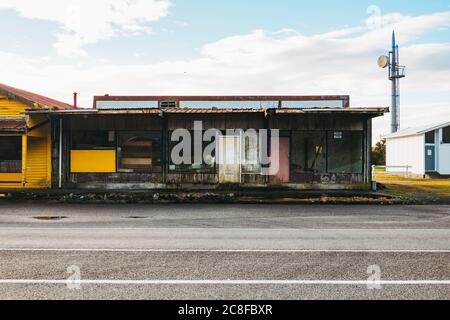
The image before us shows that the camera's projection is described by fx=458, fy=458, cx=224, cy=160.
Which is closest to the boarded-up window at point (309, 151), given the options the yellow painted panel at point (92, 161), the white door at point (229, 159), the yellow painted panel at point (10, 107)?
the white door at point (229, 159)

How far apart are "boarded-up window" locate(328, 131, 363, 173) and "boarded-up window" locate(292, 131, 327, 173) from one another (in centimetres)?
33

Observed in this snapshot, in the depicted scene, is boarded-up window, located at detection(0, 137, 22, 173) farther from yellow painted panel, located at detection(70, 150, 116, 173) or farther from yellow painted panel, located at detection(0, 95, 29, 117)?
yellow painted panel, located at detection(70, 150, 116, 173)

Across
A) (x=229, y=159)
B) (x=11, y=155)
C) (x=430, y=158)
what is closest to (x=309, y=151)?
(x=229, y=159)

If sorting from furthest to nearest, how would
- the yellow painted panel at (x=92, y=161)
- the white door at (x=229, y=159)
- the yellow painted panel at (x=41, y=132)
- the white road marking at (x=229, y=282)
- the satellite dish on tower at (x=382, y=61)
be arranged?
the satellite dish on tower at (x=382, y=61) < the yellow painted panel at (x=92, y=161) < the white door at (x=229, y=159) < the yellow painted panel at (x=41, y=132) < the white road marking at (x=229, y=282)

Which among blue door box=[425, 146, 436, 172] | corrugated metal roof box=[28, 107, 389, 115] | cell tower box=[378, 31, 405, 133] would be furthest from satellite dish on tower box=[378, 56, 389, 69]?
corrugated metal roof box=[28, 107, 389, 115]

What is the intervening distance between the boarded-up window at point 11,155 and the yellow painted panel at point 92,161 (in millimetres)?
2619

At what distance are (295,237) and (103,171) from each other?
14280 millimetres

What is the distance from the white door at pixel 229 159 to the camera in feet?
71.4

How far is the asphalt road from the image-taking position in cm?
561

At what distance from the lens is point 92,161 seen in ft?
72.1

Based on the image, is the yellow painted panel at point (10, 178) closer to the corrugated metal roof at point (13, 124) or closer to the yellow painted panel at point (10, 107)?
the corrugated metal roof at point (13, 124)

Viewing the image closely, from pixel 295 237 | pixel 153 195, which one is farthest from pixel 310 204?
pixel 295 237

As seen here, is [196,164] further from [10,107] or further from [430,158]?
[430,158]
